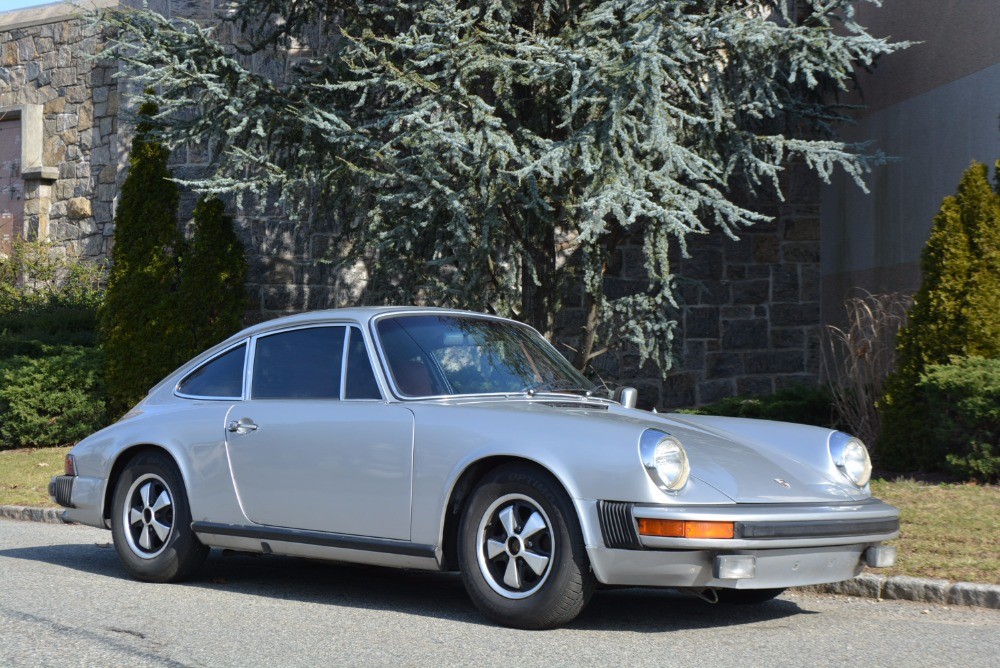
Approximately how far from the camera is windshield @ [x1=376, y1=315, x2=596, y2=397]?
6.16m

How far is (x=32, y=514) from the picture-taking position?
34.2 feet

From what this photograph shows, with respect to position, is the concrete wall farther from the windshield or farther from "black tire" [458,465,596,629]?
"black tire" [458,465,596,629]

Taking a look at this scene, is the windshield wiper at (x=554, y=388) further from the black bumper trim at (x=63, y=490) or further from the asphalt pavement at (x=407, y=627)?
the black bumper trim at (x=63, y=490)

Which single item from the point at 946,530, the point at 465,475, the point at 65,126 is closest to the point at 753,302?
the point at 946,530

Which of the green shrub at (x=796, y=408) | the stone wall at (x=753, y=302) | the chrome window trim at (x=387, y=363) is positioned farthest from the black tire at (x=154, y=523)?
the stone wall at (x=753, y=302)

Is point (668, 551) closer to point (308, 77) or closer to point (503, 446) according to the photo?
point (503, 446)

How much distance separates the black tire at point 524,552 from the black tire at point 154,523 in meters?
1.99

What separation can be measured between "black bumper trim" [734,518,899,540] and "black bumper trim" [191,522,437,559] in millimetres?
1530

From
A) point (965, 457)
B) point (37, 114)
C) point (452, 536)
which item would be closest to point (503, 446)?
point (452, 536)

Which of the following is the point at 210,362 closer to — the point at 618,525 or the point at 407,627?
the point at 407,627

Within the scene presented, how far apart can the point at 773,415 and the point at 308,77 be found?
20.5ft

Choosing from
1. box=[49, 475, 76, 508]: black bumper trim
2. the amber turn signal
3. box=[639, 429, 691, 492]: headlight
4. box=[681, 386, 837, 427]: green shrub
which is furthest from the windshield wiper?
box=[681, 386, 837, 427]: green shrub

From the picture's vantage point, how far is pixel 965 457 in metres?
9.88

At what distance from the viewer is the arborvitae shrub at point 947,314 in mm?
10523
